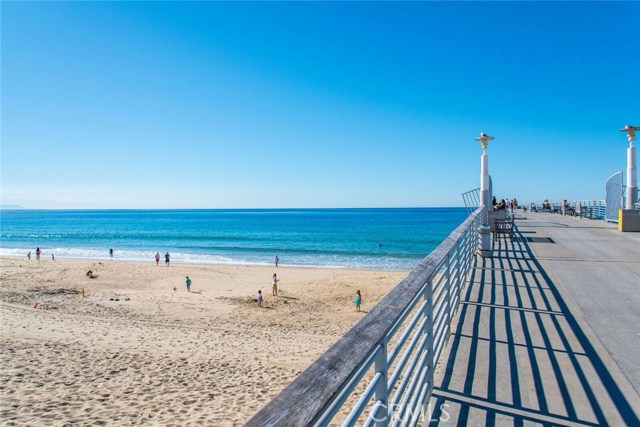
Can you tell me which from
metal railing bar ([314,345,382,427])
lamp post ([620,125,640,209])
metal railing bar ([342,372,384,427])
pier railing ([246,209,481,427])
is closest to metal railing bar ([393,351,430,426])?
pier railing ([246,209,481,427])

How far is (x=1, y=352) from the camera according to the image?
1164 cm

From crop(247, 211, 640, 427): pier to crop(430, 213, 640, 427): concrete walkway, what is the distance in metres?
0.01

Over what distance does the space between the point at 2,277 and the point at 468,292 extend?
31876mm

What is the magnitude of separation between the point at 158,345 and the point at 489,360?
11484mm

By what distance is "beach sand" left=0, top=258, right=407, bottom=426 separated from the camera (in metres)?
8.30

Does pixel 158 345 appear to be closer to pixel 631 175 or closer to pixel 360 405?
pixel 360 405

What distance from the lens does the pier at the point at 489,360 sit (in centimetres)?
129

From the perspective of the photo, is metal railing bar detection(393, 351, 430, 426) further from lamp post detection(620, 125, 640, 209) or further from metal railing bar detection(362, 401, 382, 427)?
lamp post detection(620, 125, 640, 209)

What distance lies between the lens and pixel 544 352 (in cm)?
355

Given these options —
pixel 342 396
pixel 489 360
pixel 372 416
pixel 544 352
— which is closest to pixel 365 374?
pixel 372 416

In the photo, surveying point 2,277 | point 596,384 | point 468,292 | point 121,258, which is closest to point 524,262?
point 468,292

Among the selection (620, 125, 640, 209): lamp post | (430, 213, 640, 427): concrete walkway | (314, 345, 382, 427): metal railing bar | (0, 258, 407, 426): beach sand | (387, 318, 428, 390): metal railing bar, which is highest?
(620, 125, 640, 209): lamp post

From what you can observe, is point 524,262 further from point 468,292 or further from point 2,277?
point 2,277

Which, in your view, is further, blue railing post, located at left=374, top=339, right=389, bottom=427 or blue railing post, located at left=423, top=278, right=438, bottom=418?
blue railing post, located at left=423, top=278, right=438, bottom=418
